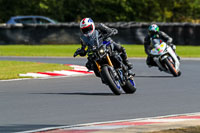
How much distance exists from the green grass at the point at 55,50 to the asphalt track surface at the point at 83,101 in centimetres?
1329

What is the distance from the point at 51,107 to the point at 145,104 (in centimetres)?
162

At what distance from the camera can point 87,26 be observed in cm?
1252

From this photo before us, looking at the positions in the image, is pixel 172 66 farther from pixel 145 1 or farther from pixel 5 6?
pixel 5 6

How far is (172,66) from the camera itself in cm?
1769

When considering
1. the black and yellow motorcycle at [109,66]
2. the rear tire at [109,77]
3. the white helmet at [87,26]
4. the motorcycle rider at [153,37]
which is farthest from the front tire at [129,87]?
the motorcycle rider at [153,37]

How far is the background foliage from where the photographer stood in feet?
158

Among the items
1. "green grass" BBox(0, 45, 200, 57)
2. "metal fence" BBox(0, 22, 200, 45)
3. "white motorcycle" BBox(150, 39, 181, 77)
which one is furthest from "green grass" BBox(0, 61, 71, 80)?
"metal fence" BBox(0, 22, 200, 45)

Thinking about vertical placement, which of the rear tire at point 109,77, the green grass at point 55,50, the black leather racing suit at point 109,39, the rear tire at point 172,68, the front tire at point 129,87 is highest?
the black leather racing suit at point 109,39

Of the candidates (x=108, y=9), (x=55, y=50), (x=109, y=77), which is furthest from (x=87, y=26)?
(x=108, y=9)

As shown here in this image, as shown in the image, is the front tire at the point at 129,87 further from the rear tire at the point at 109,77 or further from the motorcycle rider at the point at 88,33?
the motorcycle rider at the point at 88,33

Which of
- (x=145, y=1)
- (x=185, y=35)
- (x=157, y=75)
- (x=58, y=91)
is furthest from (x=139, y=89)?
(x=145, y=1)

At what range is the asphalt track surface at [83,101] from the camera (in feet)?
30.7

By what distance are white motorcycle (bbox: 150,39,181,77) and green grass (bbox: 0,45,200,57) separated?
11.6 m

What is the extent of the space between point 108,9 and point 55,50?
15.8 meters
